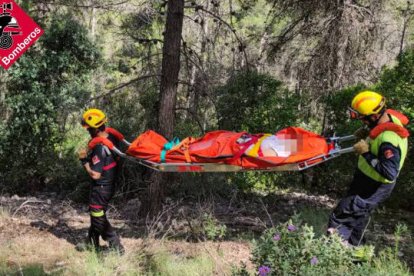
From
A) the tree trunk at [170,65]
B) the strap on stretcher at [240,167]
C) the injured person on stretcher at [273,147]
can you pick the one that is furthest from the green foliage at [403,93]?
the tree trunk at [170,65]

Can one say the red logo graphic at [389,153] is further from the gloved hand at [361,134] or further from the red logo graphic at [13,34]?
the red logo graphic at [13,34]

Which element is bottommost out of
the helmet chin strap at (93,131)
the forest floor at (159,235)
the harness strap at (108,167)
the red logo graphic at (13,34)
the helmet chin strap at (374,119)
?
the forest floor at (159,235)

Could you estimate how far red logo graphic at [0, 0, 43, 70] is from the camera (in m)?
11.3

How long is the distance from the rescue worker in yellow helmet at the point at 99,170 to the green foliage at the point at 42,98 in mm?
5723

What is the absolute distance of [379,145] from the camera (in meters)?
4.70

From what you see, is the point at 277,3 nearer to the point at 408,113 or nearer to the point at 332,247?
the point at 408,113

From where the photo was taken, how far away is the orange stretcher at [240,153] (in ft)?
16.5

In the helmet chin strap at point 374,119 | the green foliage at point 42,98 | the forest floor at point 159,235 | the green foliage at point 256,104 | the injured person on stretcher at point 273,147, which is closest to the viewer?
the helmet chin strap at point 374,119

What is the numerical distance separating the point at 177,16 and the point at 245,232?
A: 3694 mm

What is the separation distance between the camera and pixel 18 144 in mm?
11852

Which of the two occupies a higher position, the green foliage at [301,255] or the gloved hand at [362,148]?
the gloved hand at [362,148]

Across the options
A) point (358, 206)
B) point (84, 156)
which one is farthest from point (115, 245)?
point (358, 206)

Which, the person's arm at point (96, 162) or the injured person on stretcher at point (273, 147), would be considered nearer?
the injured person on stretcher at point (273, 147)

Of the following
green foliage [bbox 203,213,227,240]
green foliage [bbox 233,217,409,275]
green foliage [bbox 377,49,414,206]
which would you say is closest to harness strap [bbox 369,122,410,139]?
green foliage [bbox 233,217,409,275]
